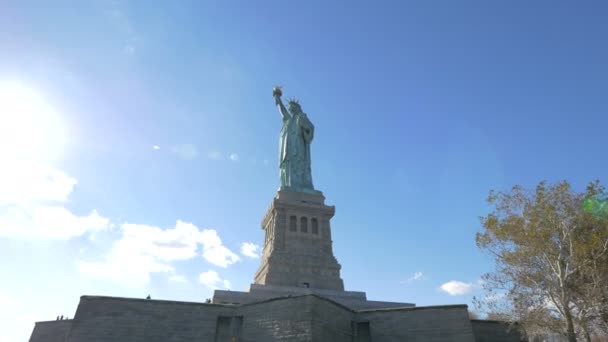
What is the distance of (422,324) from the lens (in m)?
20.5

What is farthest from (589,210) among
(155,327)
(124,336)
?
(124,336)

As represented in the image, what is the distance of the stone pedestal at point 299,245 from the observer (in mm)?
33250

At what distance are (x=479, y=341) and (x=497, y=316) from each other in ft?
5.54

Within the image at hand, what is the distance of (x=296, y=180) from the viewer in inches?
1608

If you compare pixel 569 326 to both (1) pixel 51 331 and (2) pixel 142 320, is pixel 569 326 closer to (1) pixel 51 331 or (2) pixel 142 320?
(2) pixel 142 320

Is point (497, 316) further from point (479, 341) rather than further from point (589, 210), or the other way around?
point (589, 210)

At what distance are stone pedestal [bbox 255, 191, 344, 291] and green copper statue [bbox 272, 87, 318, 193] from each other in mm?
2090

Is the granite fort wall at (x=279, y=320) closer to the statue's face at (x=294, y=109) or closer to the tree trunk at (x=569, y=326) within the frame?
the tree trunk at (x=569, y=326)

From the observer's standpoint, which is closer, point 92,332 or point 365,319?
point 92,332

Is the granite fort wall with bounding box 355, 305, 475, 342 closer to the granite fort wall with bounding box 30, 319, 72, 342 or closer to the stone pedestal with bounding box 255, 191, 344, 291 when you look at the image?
the stone pedestal with bounding box 255, 191, 344, 291

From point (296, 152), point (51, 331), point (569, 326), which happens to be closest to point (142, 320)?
point (51, 331)

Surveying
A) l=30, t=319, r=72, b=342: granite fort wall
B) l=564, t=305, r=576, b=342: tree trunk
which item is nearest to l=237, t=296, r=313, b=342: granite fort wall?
l=564, t=305, r=576, b=342: tree trunk

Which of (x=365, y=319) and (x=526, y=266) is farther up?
(x=526, y=266)

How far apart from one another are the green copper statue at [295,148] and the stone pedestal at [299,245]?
2090mm
